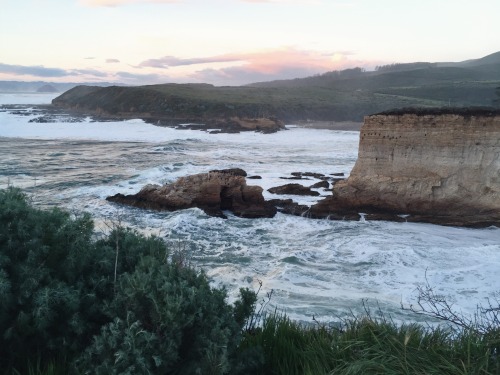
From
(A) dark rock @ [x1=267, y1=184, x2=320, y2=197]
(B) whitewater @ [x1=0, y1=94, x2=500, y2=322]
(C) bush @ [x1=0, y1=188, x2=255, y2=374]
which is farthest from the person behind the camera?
(A) dark rock @ [x1=267, y1=184, x2=320, y2=197]

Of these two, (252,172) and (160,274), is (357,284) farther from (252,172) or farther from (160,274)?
(252,172)

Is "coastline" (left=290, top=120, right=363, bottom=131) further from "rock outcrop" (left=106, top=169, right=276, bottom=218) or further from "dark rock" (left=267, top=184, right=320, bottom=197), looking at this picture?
"rock outcrop" (left=106, top=169, right=276, bottom=218)

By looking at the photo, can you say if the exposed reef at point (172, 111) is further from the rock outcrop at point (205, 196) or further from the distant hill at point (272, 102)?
the rock outcrop at point (205, 196)

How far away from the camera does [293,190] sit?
20.1 m

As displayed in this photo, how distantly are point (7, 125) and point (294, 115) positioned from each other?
1686 inches

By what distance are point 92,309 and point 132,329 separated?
63 centimetres

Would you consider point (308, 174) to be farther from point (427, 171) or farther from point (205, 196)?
point (205, 196)

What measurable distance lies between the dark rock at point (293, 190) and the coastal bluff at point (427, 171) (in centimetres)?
190

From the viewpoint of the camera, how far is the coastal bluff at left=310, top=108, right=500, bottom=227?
16172 mm

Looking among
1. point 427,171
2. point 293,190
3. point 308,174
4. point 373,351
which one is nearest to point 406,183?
point 427,171

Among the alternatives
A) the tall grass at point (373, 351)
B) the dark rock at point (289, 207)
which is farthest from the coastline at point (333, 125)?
the tall grass at point (373, 351)

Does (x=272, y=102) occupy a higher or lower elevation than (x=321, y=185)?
higher

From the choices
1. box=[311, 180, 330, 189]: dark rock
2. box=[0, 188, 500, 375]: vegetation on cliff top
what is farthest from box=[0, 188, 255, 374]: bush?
box=[311, 180, 330, 189]: dark rock

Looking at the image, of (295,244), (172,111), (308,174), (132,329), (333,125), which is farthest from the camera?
(172,111)
